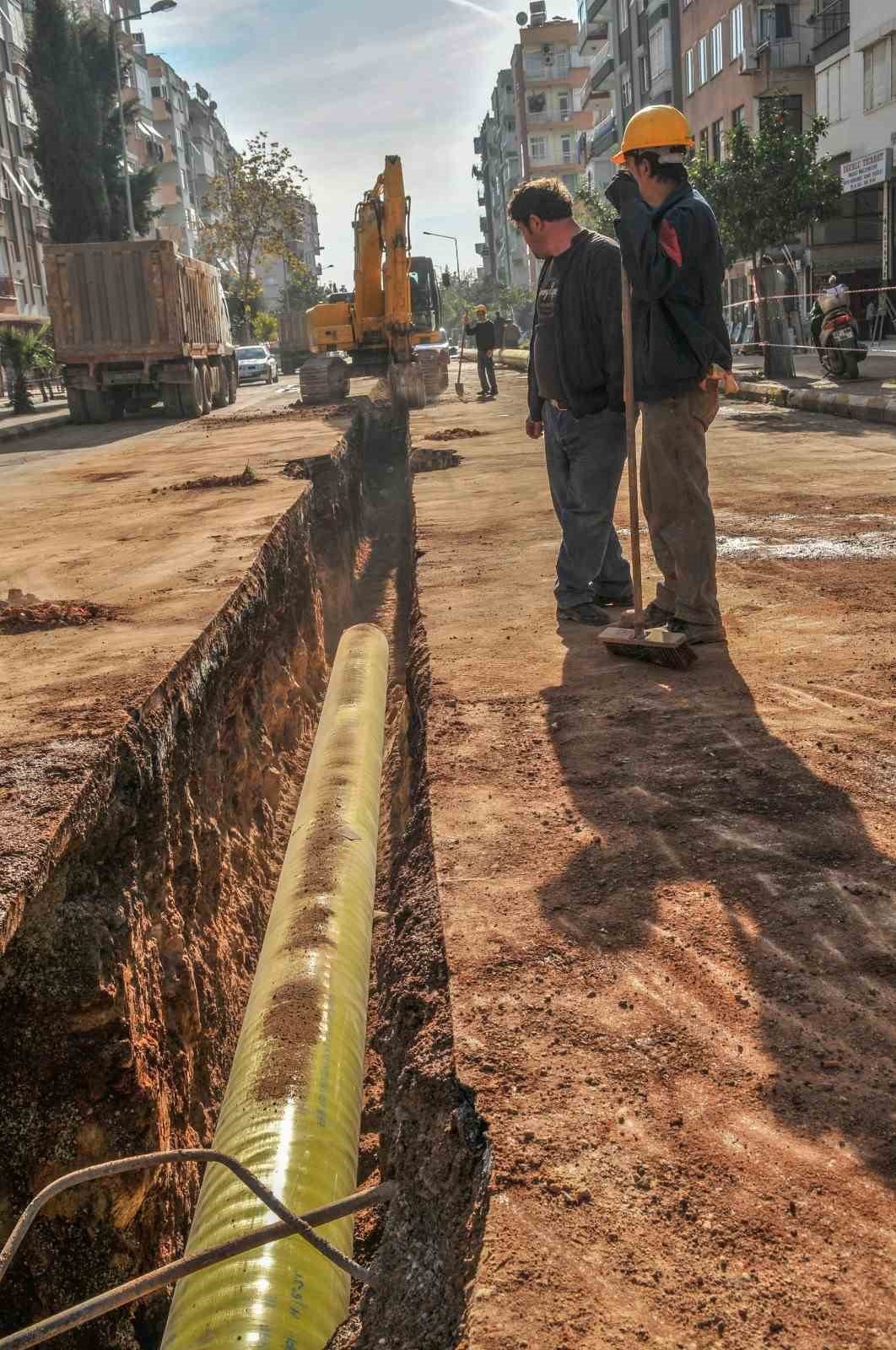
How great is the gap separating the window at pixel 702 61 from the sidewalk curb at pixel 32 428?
27957 millimetres

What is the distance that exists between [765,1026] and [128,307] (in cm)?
2172

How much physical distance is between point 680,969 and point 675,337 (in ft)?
8.59

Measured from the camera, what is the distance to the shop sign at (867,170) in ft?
91.2

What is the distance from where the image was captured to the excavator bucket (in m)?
21.1

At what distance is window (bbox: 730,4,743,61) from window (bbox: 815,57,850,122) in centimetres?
612

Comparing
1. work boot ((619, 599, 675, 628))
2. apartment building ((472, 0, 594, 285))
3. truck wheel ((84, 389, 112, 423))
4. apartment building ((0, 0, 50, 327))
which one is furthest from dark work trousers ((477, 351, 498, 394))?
apartment building ((472, 0, 594, 285))

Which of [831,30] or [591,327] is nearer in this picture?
[591,327]

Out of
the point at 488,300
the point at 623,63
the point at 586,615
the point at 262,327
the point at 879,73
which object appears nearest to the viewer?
the point at 586,615

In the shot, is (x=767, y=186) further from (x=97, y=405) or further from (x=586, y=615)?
(x=586, y=615)

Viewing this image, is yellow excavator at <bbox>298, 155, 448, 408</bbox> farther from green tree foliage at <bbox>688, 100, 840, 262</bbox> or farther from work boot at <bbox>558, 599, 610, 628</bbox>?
work boot at <bbox>558, 599, 610, 628</bbox>

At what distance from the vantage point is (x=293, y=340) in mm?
48031

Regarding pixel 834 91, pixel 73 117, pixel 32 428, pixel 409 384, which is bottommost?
pixel 32 428

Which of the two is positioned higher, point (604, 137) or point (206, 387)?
point (604, 137)

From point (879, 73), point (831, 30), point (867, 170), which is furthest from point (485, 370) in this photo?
point (831, 30)
